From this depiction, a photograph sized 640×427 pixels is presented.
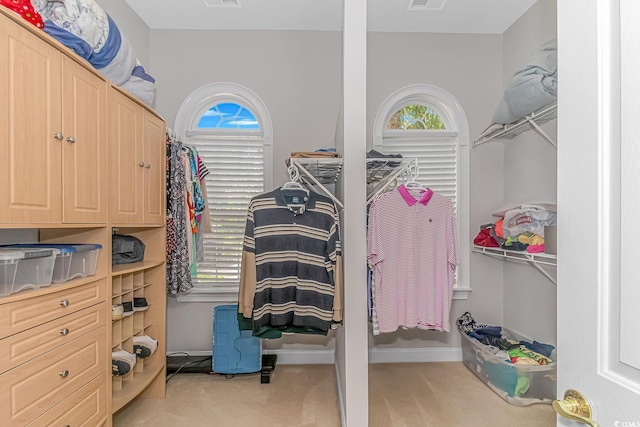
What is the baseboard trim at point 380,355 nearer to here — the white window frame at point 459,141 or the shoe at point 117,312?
the white window frame at point 459,141

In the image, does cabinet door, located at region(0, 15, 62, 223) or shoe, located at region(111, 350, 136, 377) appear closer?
cabinet door, located at region(0, 15, 62, 223)

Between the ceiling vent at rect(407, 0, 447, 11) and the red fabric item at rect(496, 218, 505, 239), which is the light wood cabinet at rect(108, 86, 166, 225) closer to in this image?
the ceiling vent at rect(407, 0, 447, 11)

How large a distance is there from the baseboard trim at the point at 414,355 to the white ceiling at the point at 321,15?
2.77 meters

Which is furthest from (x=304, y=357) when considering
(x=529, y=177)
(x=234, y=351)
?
(x=529, y=177)

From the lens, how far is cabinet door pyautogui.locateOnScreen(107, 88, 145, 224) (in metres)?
1.91

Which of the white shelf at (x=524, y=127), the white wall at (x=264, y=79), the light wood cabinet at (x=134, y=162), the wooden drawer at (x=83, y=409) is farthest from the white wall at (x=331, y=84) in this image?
the wooden drawer at (x=83, y=409)

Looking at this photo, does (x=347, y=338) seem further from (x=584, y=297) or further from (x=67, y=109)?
(x=67, y=109)

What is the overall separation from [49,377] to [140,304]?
2.93ft

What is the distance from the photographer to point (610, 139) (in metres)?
0.63

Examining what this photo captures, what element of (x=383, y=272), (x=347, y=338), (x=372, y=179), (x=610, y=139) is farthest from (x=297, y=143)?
(x=610, y=139)

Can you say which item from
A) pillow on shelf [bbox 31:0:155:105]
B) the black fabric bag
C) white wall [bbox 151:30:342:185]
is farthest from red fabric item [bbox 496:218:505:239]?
pillow on shelf [bbox 31:0:155:105]

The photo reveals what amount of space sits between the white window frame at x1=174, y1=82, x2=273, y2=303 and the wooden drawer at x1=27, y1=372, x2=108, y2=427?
1307 millimetres

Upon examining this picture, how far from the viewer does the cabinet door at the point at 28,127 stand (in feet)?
4.03

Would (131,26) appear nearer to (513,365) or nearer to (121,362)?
(121,362)
